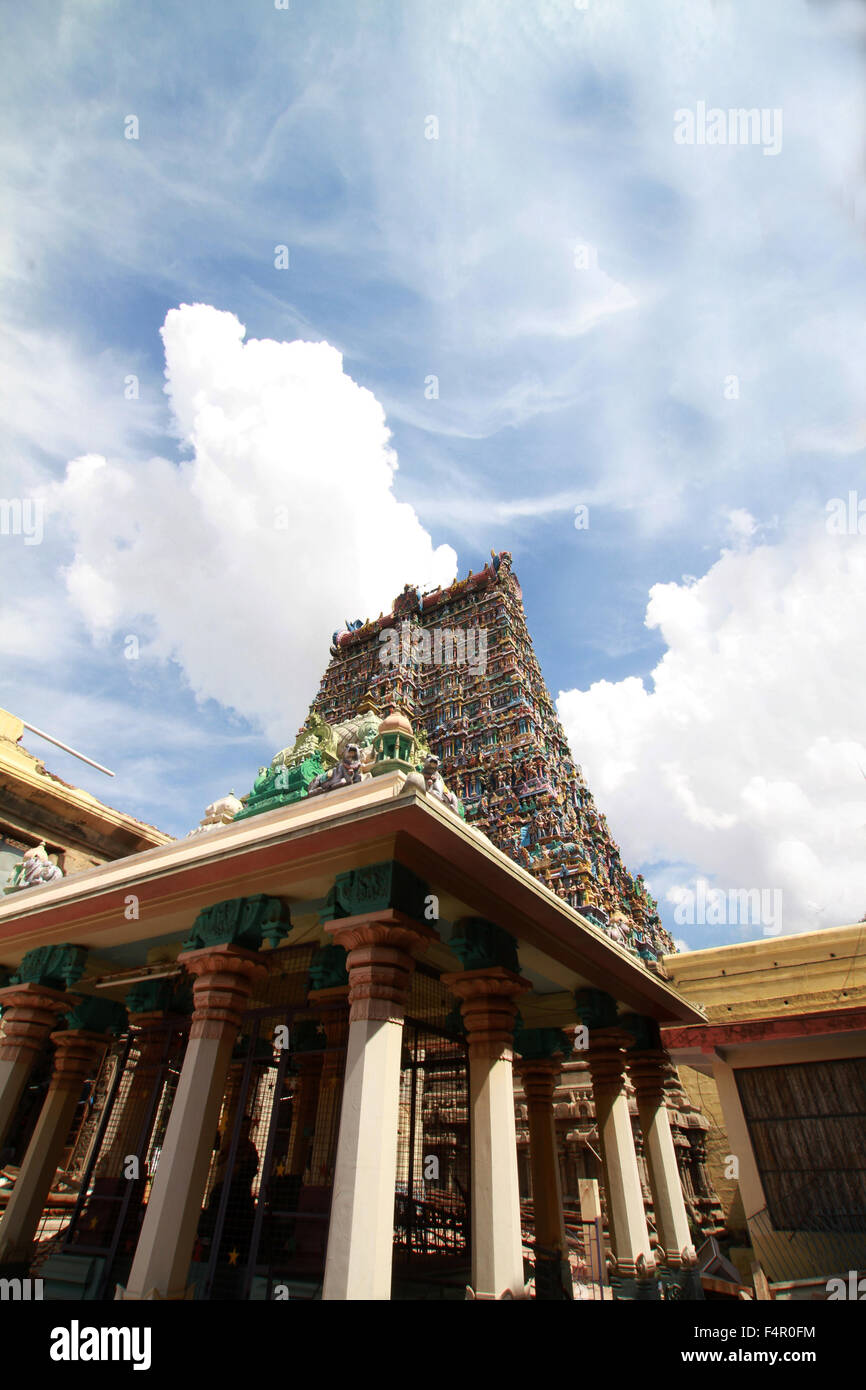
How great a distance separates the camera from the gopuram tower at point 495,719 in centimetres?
2997

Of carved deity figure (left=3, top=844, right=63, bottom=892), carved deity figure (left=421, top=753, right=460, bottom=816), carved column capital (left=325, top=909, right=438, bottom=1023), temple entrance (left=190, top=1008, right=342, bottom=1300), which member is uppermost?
carved deity figure (left=3, top=844, right=63, bottom=892)

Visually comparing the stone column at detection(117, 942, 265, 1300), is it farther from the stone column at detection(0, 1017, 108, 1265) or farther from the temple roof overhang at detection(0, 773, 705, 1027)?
the stone column at detection(0, 1017, 108, 1265)

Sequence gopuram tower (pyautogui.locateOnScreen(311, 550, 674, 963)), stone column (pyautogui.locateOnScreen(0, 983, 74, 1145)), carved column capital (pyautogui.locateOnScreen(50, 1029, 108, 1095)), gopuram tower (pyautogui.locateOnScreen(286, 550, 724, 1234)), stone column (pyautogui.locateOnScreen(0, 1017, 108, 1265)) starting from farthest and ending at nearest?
gopuram tower (pyautogui.locateOnScreen(311, 550, 674, 963)) → gopuram tower (pyautogui.locateOnScreen(286, 550, 724, 1234)) → carved column capital (pyautogui.locateOnScreen(50, 1029, 108, 1095)) → stone column (pyautogui.locateOnScreen(0, 983, 74, 1145)) → stone column (pyautogui.locateOnScreen(0, 1017, 108, 1265))

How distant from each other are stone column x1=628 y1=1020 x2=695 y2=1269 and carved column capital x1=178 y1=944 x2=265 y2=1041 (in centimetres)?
589

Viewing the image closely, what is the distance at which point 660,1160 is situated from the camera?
934 cm

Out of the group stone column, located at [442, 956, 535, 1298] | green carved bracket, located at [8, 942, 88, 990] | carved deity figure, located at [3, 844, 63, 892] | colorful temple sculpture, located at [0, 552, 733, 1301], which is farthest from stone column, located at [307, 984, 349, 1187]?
carved deity figure, located at [3, 844, 63, 892]

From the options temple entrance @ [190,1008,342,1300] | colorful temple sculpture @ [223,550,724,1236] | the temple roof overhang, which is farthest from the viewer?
colorful temple sculpture @ [223,550,724,1236]

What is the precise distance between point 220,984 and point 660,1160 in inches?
267

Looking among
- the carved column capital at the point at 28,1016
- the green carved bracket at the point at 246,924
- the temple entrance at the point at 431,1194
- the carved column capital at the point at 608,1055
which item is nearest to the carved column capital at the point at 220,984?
the green carved bracket at the point at 246,924

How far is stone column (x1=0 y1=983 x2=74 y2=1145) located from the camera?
857 centimetres

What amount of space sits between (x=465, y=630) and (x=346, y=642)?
11.1 metres

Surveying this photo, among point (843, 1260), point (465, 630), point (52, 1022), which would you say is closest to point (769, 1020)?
point (843, 1260)

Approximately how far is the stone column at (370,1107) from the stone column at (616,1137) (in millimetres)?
4357
